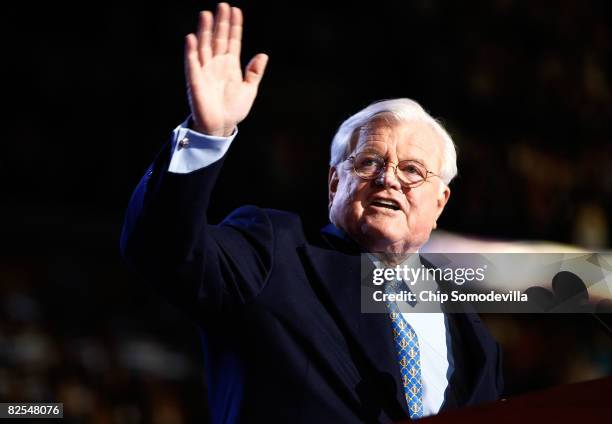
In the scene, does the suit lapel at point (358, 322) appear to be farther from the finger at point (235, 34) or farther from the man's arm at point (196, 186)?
the finger at point (235, 34)

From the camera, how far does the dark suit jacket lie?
4.06 ft

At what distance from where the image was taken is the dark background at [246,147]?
273 cm

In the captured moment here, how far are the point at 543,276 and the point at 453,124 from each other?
2.34 meters

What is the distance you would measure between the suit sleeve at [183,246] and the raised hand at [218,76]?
54 mm

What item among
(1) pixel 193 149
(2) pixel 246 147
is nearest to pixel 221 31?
(1) pixel 193 149

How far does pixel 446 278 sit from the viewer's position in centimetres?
168

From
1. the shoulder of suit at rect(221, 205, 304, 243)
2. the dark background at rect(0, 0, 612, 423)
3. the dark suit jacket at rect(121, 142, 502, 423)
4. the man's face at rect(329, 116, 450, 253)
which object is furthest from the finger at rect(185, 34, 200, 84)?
the dark background at rect(0, 0, 612, 423)

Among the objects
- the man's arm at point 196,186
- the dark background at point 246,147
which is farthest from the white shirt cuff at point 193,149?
the dark background at point 246,147

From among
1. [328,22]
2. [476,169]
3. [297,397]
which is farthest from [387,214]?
[476,169]

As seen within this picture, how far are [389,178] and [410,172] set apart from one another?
0.20 feet

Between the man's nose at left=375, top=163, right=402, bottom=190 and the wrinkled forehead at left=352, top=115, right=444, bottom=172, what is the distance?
0.06 feet

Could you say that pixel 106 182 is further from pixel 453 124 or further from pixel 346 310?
pixel 346 310

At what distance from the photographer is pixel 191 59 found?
124 centimetres

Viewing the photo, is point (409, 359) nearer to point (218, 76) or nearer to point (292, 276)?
point (292, 276)
